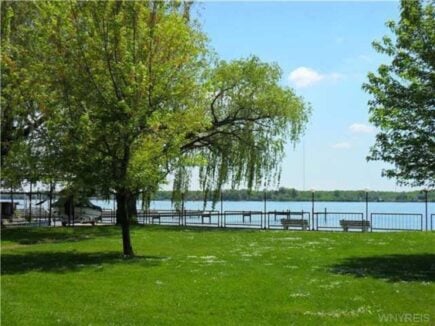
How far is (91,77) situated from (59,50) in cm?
146

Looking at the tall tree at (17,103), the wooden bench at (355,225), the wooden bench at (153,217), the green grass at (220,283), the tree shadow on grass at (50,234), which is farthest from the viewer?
the wooden bench at (153,217)

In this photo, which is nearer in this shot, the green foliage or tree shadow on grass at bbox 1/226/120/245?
tree shadow on grass at bbox 1/226/120/245

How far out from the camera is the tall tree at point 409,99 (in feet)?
58.0

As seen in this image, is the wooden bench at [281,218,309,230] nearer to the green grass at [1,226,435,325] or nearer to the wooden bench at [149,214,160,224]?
the green grass at [1,226,435,325]

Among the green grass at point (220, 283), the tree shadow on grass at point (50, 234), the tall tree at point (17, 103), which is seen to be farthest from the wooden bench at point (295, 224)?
the tall tree at point (17, 103)

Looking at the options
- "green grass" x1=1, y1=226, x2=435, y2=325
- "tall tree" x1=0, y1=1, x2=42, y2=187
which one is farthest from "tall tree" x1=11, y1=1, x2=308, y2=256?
"green grass" x1=1, y1=226, x2=435, y2=325

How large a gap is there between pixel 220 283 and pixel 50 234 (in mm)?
Result: 19422

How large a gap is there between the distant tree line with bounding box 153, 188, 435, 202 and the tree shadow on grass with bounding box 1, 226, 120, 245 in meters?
3.66

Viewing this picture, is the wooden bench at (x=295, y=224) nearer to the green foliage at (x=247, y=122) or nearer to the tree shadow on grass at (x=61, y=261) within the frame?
the green foliage at (x=247, y=122)

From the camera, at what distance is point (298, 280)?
1468 centimetres

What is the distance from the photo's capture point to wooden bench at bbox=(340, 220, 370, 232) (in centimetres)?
3512

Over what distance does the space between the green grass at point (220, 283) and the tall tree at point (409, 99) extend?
3.07 metres

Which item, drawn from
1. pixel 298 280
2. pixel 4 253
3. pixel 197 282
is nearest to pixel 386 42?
pixel 298 280

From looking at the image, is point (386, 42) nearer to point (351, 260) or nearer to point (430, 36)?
point (430, 36)
